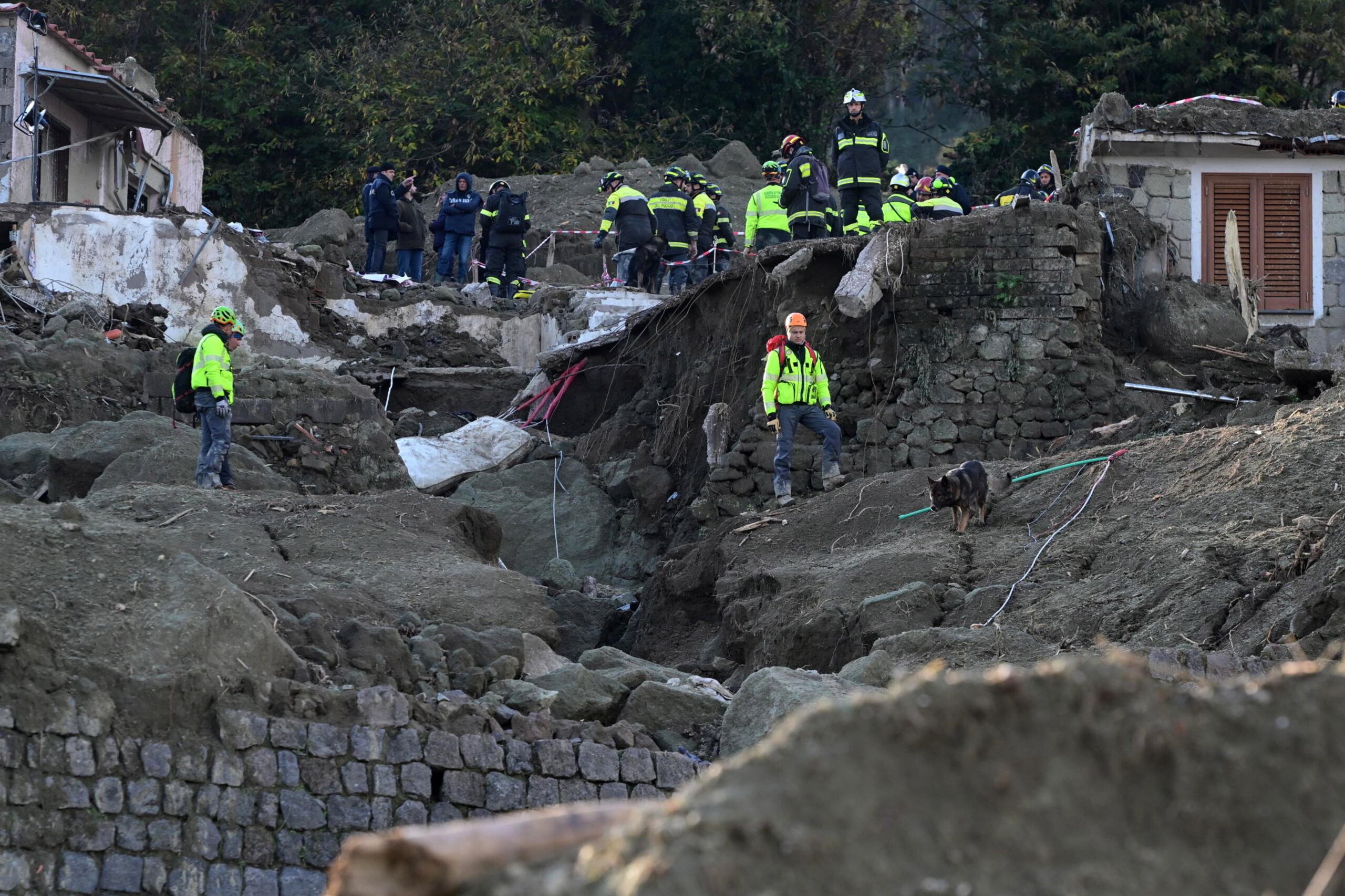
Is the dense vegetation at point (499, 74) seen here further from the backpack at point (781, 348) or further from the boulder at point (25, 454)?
the boulder at point (25, 454)

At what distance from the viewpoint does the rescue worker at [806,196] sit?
709 inches

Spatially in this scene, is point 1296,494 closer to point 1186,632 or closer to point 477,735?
point 1186,632

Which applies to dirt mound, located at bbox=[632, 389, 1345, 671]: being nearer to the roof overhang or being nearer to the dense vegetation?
the roof overhang

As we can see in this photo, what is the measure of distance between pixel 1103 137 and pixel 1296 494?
7.87m

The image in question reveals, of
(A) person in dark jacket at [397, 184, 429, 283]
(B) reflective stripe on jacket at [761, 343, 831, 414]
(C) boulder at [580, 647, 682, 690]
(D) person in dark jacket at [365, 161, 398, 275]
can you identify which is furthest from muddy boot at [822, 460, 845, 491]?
(D) person in dark jacket at [365, 161, 398, 275]

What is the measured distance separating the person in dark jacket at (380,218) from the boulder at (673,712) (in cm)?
1538

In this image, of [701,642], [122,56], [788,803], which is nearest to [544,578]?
[701,642]

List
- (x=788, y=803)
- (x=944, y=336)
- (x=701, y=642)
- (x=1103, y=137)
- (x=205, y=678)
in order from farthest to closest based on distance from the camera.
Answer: (x=1103, y=137) → (x=944, y=336) → (x=701, y=642) → (x=205, y=678) → (x=788, y=803)

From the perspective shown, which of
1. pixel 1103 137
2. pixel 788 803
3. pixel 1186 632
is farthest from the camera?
pixel 1103 137

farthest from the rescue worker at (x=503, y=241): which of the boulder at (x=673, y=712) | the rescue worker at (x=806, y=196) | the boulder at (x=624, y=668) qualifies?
the boulder at (x=673, y=712)

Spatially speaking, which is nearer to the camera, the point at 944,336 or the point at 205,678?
the point at 205,678

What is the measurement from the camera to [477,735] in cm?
883

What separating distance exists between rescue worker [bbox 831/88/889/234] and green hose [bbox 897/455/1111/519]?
4.40m

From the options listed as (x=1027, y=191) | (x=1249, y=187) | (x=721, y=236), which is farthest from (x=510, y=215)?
(x=1249, y=187)
